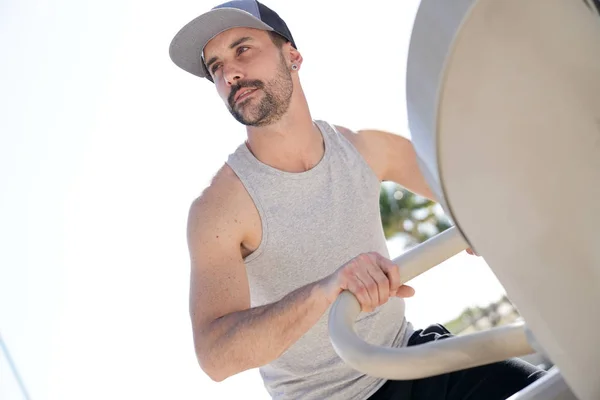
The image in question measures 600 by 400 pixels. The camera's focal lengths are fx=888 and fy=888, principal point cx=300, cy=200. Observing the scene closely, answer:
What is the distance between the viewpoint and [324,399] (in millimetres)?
1699

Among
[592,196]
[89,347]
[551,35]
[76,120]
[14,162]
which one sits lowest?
[592,196]

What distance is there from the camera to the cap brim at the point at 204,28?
195cm

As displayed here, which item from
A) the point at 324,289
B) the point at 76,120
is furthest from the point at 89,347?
the point at 324,289

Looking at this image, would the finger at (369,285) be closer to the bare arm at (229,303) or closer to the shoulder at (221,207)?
the bare arm at (229,303)

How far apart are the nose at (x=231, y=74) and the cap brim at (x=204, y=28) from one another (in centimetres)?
10

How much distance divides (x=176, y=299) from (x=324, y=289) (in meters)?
6.41

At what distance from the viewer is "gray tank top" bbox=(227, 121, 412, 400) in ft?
5.68

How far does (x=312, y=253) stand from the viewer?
177cm

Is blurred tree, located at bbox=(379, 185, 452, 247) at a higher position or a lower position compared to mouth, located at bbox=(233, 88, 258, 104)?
higher

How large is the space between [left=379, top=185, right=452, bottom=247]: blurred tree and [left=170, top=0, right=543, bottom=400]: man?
1333 cm

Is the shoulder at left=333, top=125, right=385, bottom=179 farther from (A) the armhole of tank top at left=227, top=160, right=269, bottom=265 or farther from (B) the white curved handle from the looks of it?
(B) the white curved handle

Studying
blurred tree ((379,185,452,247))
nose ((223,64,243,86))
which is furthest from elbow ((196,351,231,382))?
blurred tree ((379,185,452,247))

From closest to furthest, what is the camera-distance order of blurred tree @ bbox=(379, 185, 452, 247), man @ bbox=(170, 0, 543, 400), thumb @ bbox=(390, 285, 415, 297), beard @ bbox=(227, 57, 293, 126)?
thumb @ bbox=(390, 285, 415, 297), man @ bbox=(170, 0, 543, 400), beard @ bbox=(227, 57, 293, 126), blurred tree @ bbox=(379, 185, 452, 247)

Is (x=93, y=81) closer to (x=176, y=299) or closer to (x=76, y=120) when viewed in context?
(x=76, y=120)
